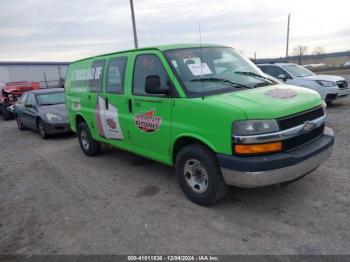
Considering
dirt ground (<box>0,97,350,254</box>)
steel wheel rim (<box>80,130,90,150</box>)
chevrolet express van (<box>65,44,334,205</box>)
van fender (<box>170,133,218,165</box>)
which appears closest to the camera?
dirt ground (<box>0,97,350,254</box>)

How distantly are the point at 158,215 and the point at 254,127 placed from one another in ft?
5.40

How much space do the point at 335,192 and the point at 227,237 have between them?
182 cm

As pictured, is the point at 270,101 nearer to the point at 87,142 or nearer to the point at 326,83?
the point at 87,142

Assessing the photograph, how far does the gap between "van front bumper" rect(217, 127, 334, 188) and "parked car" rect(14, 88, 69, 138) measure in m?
6.75

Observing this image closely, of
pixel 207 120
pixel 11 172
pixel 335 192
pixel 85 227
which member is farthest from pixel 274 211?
pixel 11 172

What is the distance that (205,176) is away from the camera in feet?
13.1

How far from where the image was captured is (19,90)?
16844 mm

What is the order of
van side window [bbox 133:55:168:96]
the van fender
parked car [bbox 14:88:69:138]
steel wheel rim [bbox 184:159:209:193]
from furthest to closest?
parked car [bbox 14:88:69:138] < van side window [bbox 133:55:168:96] < steel wheel rim [bbox 184:159:209:193] < the van fender

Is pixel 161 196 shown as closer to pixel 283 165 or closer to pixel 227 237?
pixel 227 237

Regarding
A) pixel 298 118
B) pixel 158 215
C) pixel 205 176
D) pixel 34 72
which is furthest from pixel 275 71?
pixel 34 72

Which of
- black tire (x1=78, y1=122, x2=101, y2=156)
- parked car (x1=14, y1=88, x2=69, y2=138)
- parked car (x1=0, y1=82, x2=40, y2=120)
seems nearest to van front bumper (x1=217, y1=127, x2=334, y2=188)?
black tire (x1=78, y1=122, x2=101, y2=156)

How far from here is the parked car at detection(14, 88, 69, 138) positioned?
9.13 meters

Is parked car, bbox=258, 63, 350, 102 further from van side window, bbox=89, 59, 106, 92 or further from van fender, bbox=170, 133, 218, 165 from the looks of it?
van fender, bbox=170, 133, 218, 165

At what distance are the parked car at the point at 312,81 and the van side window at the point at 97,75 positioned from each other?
665cm
